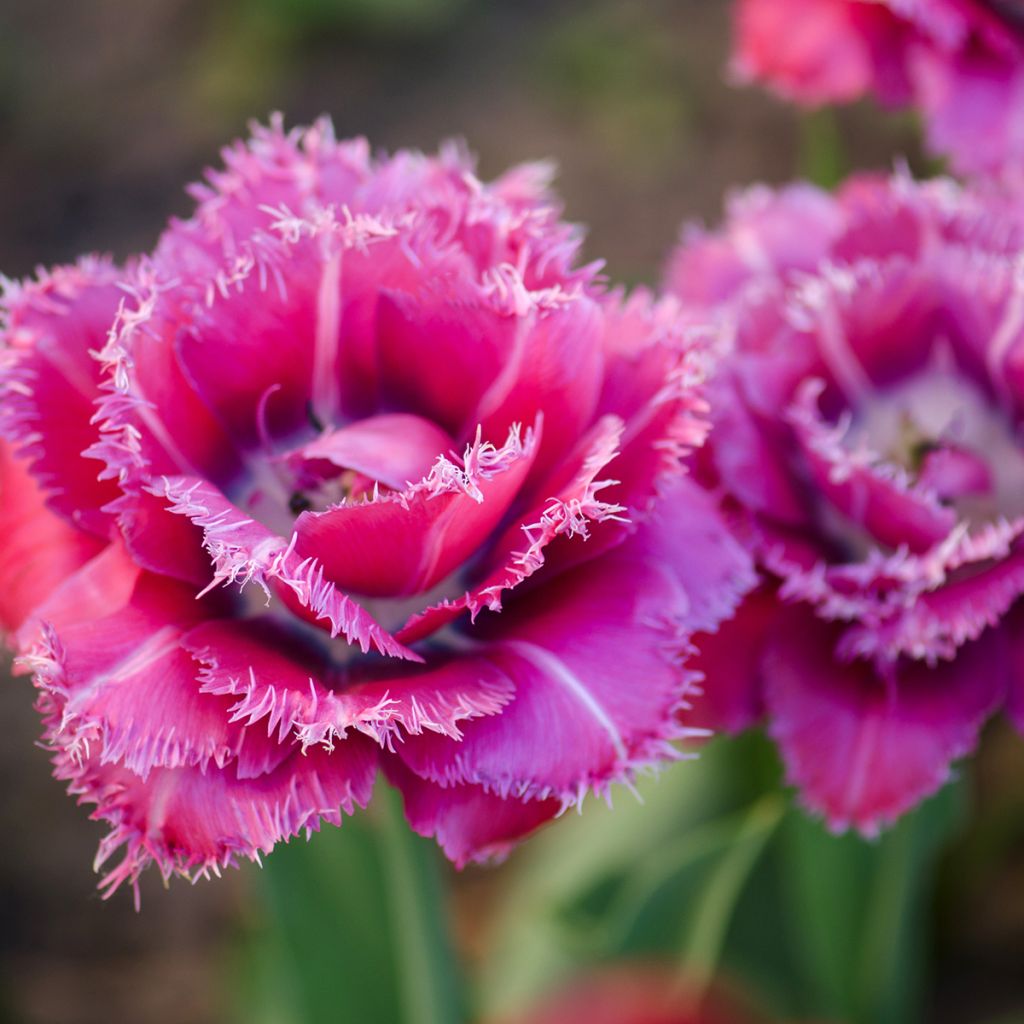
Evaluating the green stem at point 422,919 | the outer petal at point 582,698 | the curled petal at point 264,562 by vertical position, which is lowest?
the green stem at point 422,919

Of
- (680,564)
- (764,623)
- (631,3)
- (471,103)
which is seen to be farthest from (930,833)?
(631,3)

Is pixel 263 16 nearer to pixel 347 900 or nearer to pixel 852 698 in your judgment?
pixel 347 900

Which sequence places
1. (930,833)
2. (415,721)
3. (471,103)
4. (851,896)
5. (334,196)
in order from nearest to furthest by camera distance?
1. (415,721)
2. (334,196)
3. (930,833)
4. (851,896)
5. (471,103)

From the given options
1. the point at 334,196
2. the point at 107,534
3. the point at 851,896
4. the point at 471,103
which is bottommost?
the point at 851,896

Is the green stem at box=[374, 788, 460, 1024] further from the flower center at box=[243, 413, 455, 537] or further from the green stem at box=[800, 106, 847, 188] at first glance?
the green stem at box=[800, 106, 847, 188]

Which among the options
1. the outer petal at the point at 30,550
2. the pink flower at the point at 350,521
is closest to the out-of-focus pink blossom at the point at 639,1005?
the pink flower at the point at 350,521

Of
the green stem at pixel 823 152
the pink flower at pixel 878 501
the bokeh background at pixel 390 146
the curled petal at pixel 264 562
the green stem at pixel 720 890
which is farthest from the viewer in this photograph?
the bokeh background at pixel 390 146

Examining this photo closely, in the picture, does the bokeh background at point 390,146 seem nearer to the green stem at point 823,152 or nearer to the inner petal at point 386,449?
the green stem at point 823,152
